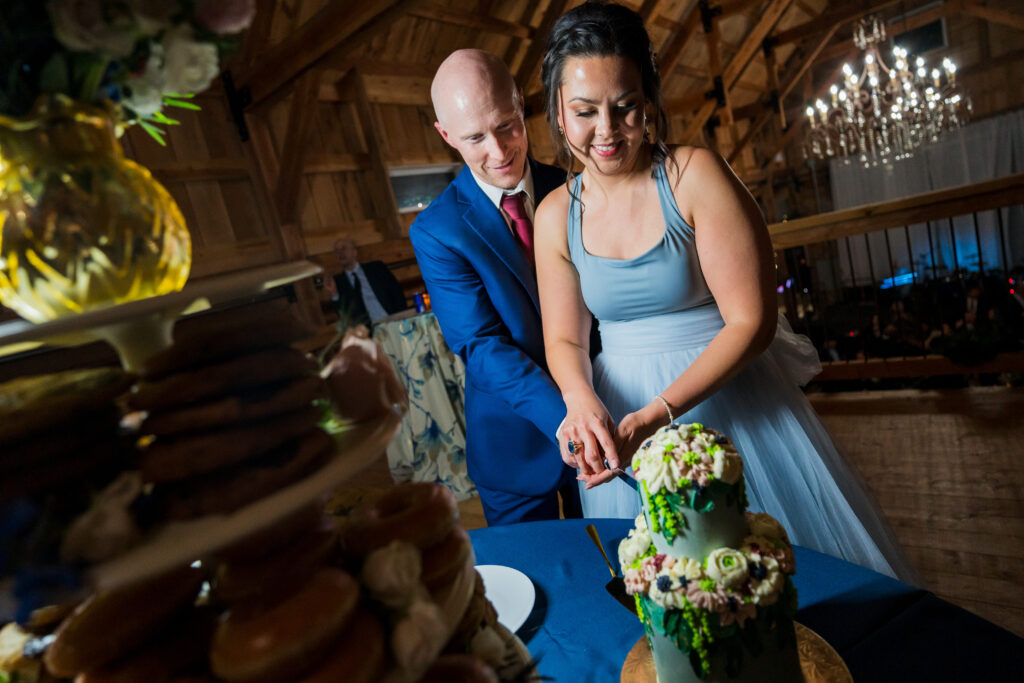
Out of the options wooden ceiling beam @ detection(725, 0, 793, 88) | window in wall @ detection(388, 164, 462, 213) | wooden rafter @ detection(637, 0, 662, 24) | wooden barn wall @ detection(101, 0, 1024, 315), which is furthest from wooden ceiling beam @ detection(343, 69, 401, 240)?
wooden ceiling beam @ detection(725, 0, 793, 88)

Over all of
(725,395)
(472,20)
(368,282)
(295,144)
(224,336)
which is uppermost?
(472,20)

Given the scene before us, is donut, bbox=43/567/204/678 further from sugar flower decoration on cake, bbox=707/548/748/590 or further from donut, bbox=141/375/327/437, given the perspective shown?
sugar flower decoration on cake, bbox=707/548/748/590

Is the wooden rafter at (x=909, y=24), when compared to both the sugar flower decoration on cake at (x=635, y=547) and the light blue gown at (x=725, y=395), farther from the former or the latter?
the sugar flower decoration on cake at (x=635, y=547)

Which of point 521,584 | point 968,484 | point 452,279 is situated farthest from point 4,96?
point 968,484

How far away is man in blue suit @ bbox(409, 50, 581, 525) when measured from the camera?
1677mm

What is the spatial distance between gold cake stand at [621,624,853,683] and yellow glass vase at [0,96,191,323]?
71 cm

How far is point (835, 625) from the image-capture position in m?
0.78

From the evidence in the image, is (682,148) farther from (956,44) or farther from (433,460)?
(956,44)

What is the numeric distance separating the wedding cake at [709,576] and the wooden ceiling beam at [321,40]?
4.20 metres

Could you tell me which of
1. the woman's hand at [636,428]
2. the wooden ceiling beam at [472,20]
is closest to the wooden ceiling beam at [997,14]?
the wooden ceiling beam at [472,20]

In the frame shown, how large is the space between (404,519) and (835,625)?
2.01ft

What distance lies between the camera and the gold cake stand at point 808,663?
0.70 m

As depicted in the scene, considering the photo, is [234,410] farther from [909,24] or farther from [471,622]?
[909,24]

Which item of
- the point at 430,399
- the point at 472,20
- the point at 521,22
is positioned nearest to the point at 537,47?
the point at 521,22
